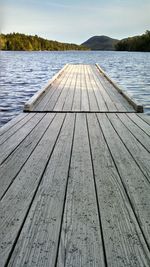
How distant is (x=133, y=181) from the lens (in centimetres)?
284

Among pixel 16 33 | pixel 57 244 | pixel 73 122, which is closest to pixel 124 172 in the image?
pixel 57 244

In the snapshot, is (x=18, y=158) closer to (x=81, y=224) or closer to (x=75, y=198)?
(x=75, y=198)

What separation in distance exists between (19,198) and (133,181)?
100cm

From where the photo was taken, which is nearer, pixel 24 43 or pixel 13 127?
pixel 13 127

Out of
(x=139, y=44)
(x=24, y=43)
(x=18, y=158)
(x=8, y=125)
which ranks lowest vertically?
(x=24, y=43)

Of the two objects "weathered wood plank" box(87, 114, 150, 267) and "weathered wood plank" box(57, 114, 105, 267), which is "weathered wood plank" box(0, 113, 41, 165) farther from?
"weathered wood plank" box(87, 114, 150, 267)

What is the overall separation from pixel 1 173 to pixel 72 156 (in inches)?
32.9

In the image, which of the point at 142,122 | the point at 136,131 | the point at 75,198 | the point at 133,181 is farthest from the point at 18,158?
the point at 142,122

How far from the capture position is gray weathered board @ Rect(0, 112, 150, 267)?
183cm

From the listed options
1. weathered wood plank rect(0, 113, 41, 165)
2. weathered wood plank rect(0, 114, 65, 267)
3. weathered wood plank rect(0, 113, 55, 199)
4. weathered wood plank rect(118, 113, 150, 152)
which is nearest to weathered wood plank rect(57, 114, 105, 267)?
weathered wood plank rect(0, 114, 65, 267)

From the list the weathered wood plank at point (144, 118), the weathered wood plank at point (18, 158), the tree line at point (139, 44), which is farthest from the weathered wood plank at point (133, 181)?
the tree line at point (139, 44)

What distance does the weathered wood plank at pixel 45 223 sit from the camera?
70.1 inches

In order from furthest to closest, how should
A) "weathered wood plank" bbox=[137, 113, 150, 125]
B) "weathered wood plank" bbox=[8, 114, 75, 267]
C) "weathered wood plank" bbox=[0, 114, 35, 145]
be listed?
"weathered wood plank" bbox=[137, 113, 150, 125] < "weathered wood plank" bbox=[0, 114, 35, 145] < "weathered wood plank" bbox=[8, 114, 75, 267]

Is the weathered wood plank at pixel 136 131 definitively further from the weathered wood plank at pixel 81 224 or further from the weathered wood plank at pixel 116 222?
the weathered wood plank at pixel 81 224
